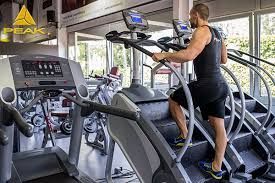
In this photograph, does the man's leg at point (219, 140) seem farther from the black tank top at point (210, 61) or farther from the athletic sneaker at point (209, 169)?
the black tank top at point (210, 61)

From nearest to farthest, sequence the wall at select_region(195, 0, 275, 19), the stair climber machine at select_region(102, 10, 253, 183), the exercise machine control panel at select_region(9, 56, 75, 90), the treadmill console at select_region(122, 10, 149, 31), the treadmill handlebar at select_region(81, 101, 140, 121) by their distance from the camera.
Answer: the treadmill handlebar at select_region(81, 101, 140, 121) → the exercise machine control panel at select_region(9, 56, 75, 90) → the stair climber machine at select_region(102, 10, 253, 183) → the treadmill console at select_region(122, 10, 149, 31) → the wall at select_region(195, 0, 275, 19)

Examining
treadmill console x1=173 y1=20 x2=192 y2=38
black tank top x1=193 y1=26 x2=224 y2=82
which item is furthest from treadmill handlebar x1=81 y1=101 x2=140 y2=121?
treadmill console x1=173 y1=20 x2=192 y2=38

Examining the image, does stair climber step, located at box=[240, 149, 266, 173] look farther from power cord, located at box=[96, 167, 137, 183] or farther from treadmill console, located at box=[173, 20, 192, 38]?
treadmill console, located at box=[173, 20, 192, 38]

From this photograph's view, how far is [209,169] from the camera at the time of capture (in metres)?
3.01

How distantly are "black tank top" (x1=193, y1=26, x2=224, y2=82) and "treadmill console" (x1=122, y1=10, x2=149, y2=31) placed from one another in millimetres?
790

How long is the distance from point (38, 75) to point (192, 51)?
137 centimetres

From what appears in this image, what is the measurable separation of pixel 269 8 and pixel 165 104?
3212 millimetres

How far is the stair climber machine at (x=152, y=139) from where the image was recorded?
8.94ft

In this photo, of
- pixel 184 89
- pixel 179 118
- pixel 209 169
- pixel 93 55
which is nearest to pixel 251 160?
pixel 209 169

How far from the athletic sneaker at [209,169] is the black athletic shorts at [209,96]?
501 millimetres

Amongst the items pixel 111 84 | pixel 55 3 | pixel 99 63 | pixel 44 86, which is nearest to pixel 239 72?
pixel 111 84

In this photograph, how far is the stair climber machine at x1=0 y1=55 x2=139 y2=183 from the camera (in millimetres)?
2461

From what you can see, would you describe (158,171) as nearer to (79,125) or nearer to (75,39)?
(79,125)

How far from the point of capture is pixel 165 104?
3.48 metres
